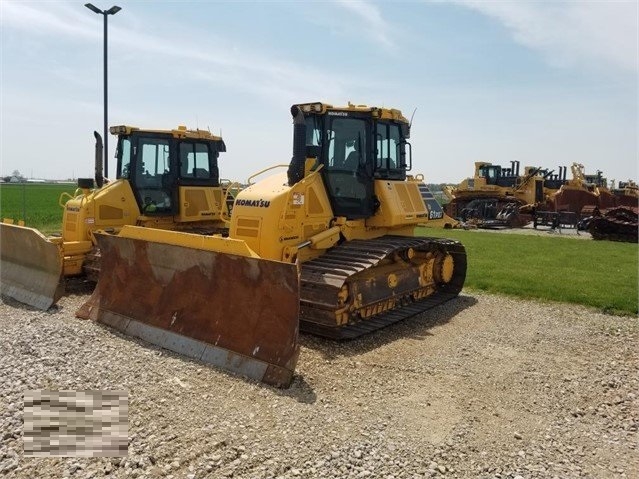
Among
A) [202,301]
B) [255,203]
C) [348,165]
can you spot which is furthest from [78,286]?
[348,165]

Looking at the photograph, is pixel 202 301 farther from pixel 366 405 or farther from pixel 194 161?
pixel 194 161

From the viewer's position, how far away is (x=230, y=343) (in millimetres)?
6004

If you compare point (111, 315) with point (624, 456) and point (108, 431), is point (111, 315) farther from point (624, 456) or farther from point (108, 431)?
point (624, 456)

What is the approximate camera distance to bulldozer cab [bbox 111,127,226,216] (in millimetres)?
11508

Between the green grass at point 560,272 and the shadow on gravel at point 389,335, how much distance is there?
187 cm

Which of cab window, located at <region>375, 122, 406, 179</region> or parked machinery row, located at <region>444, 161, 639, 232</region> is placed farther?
parked machinery row, located at <region>444, 161, 639, 232</region>

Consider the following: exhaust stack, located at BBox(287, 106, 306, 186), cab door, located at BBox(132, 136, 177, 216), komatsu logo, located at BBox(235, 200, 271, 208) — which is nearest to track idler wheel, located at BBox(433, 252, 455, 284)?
exhaust stack, located at BBox(287, 106, 306, 186)

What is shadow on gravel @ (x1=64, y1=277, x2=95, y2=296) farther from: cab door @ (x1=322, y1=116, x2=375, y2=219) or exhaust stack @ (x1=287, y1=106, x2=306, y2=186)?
cab door @ (x1=322, y1=116, x2=375, y2=219)

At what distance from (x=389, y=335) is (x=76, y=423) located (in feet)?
13.5

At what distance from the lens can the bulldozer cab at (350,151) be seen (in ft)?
27.6

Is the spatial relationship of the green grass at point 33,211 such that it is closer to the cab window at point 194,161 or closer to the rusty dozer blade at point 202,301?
the cab window at point 194,161

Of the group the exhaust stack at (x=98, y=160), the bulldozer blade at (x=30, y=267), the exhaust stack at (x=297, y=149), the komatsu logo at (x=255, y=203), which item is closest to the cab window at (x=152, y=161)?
the exhaust stack at (x=98, y=160)

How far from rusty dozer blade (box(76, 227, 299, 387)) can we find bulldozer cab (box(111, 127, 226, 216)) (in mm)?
3970

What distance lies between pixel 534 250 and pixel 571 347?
10.6 metres
